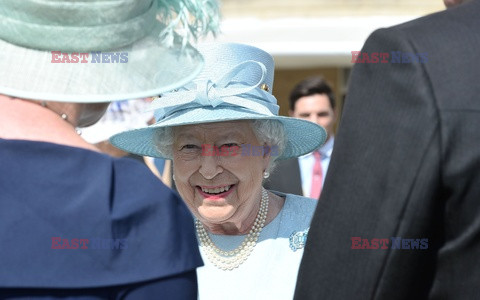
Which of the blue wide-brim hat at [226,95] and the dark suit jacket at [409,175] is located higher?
the blue wide-brim hat at [226,95]

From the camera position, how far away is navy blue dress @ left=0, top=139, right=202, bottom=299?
5.18 ft

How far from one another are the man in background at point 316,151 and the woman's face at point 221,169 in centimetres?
216

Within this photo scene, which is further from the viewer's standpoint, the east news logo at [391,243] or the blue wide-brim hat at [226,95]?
the blue wide-brim hat at [226,95]

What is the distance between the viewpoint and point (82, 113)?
1.72 metres

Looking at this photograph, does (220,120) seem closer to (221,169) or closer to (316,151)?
(221,169)

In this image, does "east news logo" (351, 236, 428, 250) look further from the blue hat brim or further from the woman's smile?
the woman's smile

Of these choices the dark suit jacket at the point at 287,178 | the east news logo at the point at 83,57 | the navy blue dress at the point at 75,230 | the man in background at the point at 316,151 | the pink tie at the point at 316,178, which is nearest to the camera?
the navy blue dress at the point at 75,230

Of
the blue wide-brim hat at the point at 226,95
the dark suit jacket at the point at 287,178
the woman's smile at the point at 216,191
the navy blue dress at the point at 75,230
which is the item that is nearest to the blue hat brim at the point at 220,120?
the blue wide-brim hat at the point at 226,95

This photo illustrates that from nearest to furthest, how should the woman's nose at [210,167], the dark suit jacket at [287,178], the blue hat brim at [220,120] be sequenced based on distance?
the blue hat brim at [220,120] < the woman's nose at [210,167] < the dark suit jacket at [287,178]

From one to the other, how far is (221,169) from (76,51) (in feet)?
5.34

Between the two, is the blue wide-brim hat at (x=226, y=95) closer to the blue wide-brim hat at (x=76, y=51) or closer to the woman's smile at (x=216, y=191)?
the woman's smile at (x=216, y=191)

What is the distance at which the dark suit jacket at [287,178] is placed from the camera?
532cm

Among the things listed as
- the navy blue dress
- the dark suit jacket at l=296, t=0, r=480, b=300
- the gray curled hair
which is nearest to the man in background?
the gray curled hair

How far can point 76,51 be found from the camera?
1.68 metres
